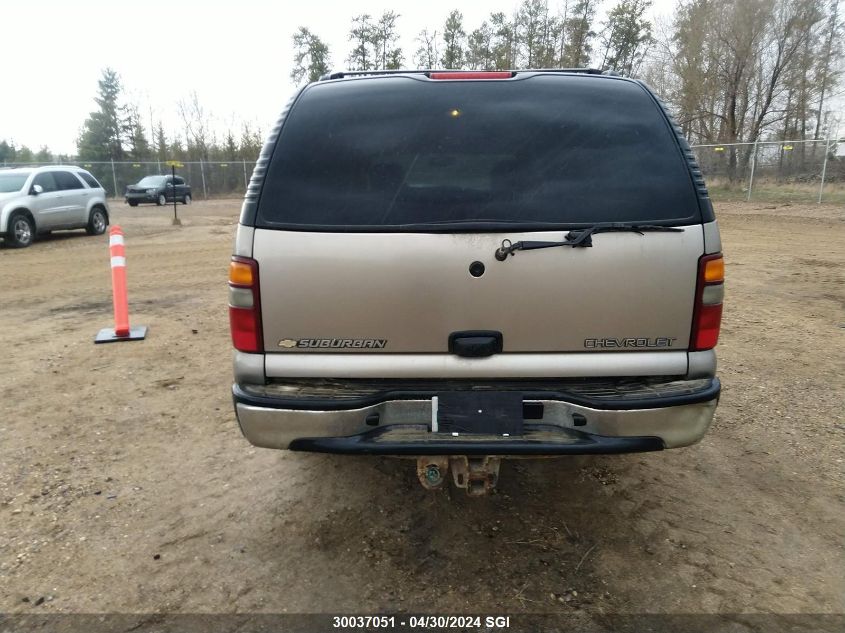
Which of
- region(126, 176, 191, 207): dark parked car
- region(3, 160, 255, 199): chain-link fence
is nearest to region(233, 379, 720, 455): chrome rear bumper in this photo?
region(126, 176, 191, 207): dark parked car

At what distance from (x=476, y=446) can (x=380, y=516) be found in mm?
1020

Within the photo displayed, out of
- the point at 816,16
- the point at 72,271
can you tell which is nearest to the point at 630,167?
the point at 72,271

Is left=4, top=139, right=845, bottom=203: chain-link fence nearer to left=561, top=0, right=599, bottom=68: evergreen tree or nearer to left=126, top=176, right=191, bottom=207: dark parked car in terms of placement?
left=561, top=0, right=599, bottom=68: evergreen tree

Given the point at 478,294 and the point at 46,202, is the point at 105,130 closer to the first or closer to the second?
the point at 46,202

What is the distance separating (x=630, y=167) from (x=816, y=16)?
122ft

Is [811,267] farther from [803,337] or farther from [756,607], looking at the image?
[756,607]

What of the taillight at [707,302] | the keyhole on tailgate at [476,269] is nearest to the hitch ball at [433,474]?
the keyhole on tailgate at [476,269]

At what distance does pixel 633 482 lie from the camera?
356cm

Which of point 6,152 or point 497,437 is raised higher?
point 6,152

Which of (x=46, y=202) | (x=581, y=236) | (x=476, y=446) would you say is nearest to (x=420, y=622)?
(x=476, y=446)

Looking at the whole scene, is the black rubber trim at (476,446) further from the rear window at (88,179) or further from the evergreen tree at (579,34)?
the evergreen tree at (579,34)

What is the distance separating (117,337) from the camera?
6.39 meters

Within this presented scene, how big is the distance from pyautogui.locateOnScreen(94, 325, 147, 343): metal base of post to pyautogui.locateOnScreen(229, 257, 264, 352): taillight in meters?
4.37

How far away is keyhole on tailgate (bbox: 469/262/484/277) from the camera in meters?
2.47
